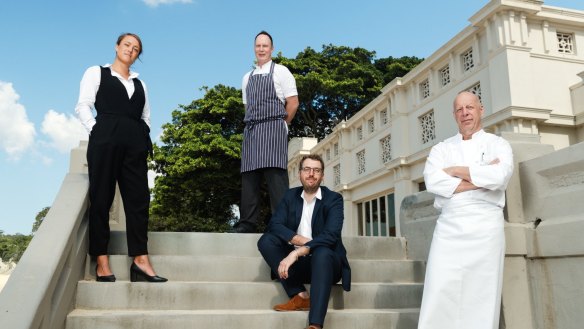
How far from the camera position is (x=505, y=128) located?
10.8 m

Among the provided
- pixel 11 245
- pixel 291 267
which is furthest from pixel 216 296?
pixel 11 245

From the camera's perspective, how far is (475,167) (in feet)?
9.16

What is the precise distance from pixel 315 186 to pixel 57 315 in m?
2.00

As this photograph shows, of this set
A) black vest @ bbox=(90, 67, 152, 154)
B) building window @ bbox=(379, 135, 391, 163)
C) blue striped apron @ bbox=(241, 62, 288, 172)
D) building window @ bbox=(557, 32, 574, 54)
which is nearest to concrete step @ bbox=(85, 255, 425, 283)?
black vest @ bbox=(90, 67, 152, 154)

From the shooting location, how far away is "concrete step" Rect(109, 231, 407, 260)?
159 inches

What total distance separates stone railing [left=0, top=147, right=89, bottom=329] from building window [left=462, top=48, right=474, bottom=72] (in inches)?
430

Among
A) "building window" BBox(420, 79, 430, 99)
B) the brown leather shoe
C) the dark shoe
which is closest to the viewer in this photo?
the brown leather shoe

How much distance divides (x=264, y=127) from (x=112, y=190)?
1676mm

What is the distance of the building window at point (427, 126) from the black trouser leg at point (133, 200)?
11.5m

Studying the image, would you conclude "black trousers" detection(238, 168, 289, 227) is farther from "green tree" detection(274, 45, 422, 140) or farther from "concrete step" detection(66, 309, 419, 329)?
"green tree" detection(274, 45, 422, 140)

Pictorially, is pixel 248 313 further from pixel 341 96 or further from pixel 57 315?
pixel 341 96

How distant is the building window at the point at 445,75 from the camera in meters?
13.3

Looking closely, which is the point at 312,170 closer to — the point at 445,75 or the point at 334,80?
the point at 445,75

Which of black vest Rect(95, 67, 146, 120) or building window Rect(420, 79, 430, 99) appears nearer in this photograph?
black vest Rect(95, 67, 146, 120)
